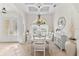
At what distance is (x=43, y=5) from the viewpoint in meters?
2.53

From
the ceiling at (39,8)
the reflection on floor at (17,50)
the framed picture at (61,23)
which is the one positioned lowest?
the reflection on floor at (17,50)

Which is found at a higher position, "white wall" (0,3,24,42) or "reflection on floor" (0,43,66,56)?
"white wall" (0,3,24,42)

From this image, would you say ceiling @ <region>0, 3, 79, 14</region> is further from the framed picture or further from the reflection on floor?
the reflection on floor

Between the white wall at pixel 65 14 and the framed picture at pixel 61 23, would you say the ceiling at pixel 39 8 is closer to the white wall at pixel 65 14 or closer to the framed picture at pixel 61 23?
the white wall at pixel 65 14

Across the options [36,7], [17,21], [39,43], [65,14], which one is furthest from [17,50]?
[65,14]

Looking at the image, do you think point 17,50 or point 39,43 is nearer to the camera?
point 17,50

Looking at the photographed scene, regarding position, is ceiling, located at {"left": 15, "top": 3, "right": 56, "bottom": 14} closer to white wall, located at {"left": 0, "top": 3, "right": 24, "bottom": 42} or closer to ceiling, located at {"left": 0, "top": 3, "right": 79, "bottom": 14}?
ceiling, located at {"left": 0, "top": 3, "right": 79, "bottom": 14}

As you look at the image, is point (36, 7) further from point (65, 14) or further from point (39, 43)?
point (39, 43)

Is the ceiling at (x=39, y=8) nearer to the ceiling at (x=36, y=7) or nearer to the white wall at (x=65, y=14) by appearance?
the ceiling at (x=36, y=7)

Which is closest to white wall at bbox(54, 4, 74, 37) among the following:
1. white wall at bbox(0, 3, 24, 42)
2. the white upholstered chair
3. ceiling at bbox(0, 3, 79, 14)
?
ceiling at bbox(0, 3, 79, 14)

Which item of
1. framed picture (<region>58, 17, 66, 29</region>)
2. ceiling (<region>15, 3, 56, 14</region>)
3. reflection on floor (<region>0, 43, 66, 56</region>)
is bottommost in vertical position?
reflection on floor (<region>0, 43, 66, 56</region>)

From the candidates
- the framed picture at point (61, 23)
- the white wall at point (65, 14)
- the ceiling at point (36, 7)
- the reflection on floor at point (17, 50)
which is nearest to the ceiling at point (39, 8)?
the ceiling at point (36, 7)

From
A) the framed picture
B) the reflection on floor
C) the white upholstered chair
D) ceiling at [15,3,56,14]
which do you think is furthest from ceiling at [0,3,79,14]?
the reflection on floor

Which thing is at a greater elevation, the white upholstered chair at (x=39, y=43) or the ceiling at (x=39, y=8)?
the ceiling at (x=39, y=8)
